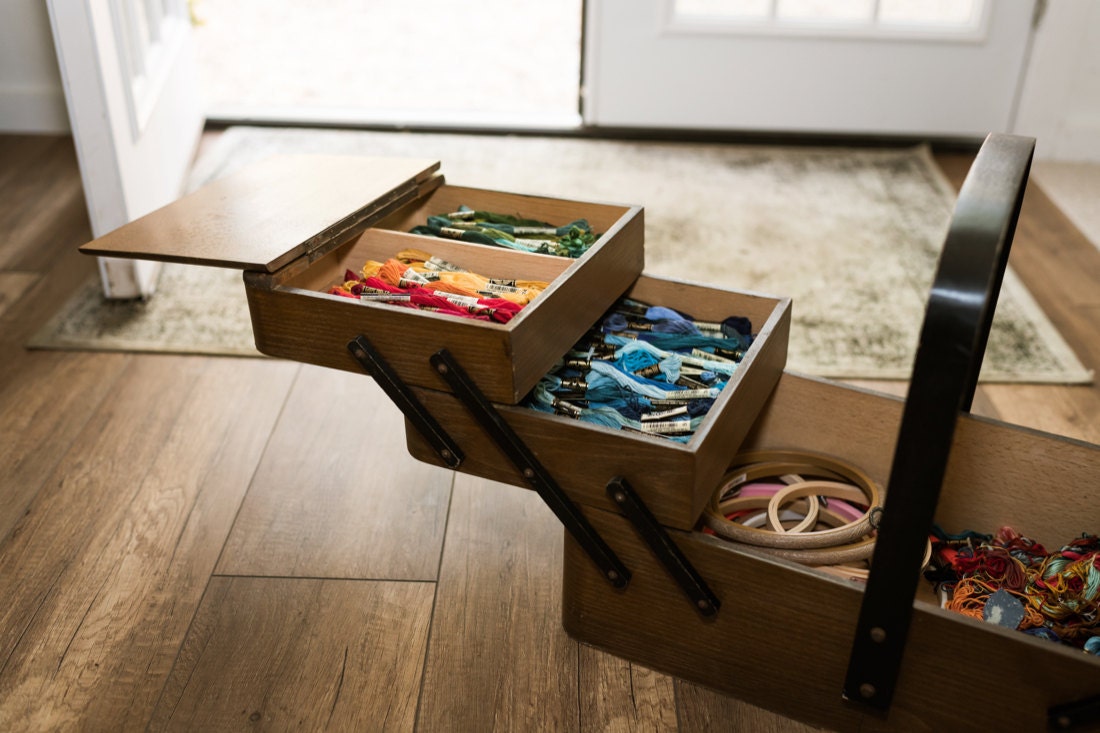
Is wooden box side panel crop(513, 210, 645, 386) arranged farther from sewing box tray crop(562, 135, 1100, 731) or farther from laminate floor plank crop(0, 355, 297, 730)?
laminate floor plank crop(0, 355, 297, 730)

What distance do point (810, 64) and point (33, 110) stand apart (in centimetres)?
249

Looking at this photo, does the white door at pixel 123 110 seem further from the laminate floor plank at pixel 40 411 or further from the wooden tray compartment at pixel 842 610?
the wooden tray compartment at pixel 842 610

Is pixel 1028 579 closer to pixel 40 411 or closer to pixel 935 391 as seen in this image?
pixel 935 391

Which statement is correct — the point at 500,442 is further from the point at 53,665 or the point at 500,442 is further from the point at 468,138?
the point at 468,138

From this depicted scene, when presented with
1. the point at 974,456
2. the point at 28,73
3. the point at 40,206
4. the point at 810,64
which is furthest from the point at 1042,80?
the point at 28,73

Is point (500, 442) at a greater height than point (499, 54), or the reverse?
point (500, 442)

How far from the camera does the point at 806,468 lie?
4.67ft

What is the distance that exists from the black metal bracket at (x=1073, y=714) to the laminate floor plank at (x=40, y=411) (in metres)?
1.45

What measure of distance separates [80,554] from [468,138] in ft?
6.58

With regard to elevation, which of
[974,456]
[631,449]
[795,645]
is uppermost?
[631,449]

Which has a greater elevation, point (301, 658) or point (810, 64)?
point (810, 64)

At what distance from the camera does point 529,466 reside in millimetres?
1166


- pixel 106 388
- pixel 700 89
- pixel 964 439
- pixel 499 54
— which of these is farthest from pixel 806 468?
pixel 499 54

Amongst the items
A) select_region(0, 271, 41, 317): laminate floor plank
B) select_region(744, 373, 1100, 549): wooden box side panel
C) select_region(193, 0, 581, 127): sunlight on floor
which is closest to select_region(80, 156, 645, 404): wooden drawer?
select_region(744, 373, 1100, 549): wooden box side panel
